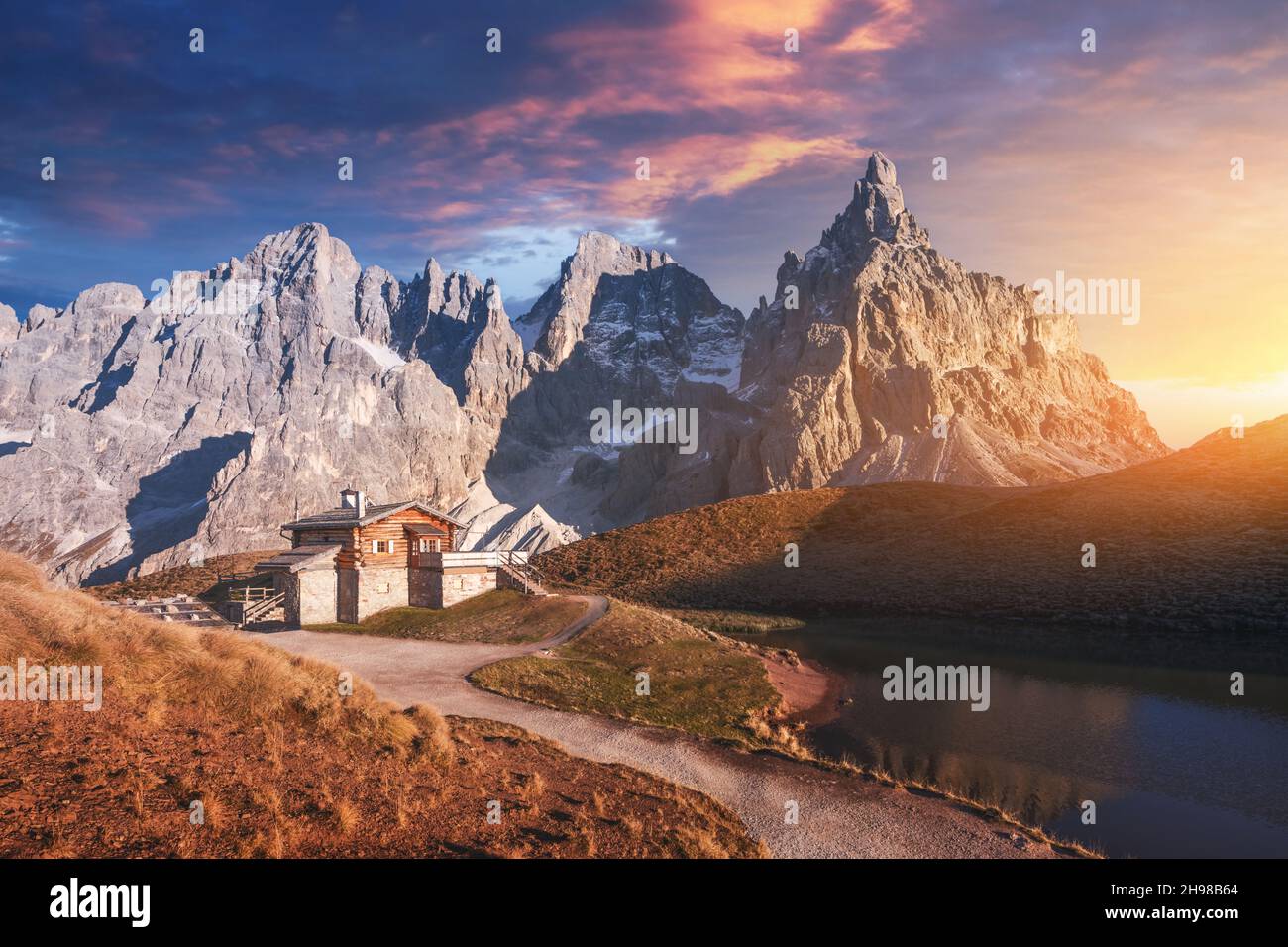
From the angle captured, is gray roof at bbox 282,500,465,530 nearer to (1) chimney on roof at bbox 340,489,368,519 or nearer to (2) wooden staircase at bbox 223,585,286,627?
(1) chimney on roof at bbox 340,489,368,519

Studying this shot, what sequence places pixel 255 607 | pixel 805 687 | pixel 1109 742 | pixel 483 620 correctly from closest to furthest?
pixel 1109 742 → pixel 805 687 → pixel 483 620 → pixel 255 607

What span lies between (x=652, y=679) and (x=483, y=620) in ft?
42.8

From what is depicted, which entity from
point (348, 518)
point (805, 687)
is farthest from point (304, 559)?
point (805, 687)

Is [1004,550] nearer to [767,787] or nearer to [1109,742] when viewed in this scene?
[1109,742]

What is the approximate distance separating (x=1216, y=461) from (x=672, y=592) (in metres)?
59.1

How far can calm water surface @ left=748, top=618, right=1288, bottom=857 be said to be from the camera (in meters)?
19.9

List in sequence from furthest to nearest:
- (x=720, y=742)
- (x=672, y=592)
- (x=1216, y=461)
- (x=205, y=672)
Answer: (x=1216, y=461), (x=672, y=592), (x=720, y=742), (x=205, y=672)

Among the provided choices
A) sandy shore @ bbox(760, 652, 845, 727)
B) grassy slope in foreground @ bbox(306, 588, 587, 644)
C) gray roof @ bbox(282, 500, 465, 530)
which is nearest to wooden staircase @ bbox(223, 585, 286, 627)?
grassy slope in foreground @ bbox(306, 588, 587, 644)

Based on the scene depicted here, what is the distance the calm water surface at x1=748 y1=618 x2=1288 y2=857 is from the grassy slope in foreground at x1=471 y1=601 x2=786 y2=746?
3.68 metres

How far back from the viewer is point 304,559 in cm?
4284
